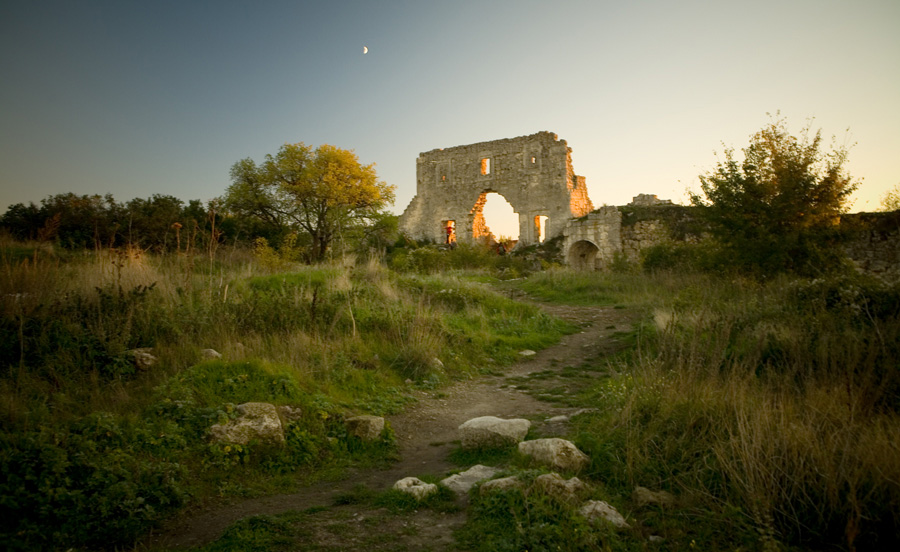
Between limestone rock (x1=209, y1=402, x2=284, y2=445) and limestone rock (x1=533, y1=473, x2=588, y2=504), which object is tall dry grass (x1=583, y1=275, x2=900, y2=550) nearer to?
limestone rock (x1=533, y1=473, x2=588, y2=504)

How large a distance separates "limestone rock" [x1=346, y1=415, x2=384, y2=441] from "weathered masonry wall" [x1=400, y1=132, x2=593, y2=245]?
84.0 ft

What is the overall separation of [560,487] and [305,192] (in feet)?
70.6

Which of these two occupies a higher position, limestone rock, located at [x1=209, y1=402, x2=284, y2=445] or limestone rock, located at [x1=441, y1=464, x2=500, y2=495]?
limestone rock, located at [x1=209, y1=402, x2=284, y2=445]

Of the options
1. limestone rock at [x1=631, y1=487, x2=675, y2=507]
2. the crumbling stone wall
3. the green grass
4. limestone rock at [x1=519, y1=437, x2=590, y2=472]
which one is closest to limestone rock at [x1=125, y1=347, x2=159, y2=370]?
the green grass

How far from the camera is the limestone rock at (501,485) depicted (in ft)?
12.6

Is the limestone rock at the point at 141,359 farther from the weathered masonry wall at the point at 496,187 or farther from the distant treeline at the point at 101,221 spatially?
the weathered masonry wall at the point at 496,187

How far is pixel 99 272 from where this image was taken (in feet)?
25.8

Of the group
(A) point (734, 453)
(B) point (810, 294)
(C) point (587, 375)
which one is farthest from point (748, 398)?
(B) point (810, 294)

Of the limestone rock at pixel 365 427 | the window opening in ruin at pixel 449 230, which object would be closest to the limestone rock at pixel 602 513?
the limestone rock at pixel 365 427

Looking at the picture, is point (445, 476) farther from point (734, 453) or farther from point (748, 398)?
point (748, 398)

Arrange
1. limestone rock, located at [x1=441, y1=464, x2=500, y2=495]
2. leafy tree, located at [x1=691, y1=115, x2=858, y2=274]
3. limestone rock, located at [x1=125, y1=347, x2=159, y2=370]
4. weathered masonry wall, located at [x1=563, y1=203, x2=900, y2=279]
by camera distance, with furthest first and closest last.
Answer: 1. weathered masonry wall, located at [x1=563, y1=203, x2=900, y2=279]
2. leafy tree, located at [x1=691, y1=115, x2=858, y2=274]
3. limestone rock, located at [x1=125, y1=347, x2=159, y2=370]
4. limestone rock, located at [x1=441, y1=464, x2=500, y2=495]

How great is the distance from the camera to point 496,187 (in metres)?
33.1

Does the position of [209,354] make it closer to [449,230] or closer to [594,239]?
[594,239]

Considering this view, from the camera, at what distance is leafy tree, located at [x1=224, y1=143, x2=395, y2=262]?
905 inches
